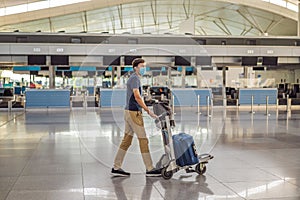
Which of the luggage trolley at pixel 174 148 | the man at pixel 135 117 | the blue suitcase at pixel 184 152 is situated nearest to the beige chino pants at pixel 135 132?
the man at pixel 135 117

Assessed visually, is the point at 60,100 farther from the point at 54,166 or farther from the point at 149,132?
the point at 54,166

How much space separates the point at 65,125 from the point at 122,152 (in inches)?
287

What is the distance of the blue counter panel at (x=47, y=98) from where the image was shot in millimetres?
20062

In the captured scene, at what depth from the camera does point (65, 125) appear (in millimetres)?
12859

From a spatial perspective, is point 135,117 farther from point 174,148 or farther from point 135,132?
point 174,148

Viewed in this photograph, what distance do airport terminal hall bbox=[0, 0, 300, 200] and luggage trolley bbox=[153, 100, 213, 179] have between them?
0.02 metres

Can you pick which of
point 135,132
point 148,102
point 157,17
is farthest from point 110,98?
point 157,17

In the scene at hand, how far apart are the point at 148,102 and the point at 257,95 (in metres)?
17.3

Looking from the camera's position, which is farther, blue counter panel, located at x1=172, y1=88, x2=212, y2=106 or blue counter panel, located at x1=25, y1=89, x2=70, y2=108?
blue counter panel, located at x1=172, y1=88, x2=212, y2=106

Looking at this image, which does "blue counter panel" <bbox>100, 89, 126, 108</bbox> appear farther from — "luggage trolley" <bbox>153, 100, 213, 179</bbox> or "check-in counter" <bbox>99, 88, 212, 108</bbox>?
"luggage trolley" <bbox>153, 100, 213, 179</bbox>

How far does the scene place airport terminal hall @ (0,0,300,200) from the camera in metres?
5.61

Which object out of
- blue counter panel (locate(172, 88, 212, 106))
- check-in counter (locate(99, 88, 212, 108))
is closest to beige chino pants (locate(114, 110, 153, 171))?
check-in counter (locate(99, 88, 212, 108))

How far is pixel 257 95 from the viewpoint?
2253 cm

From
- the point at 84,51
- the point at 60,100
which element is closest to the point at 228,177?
the point at 60,100
